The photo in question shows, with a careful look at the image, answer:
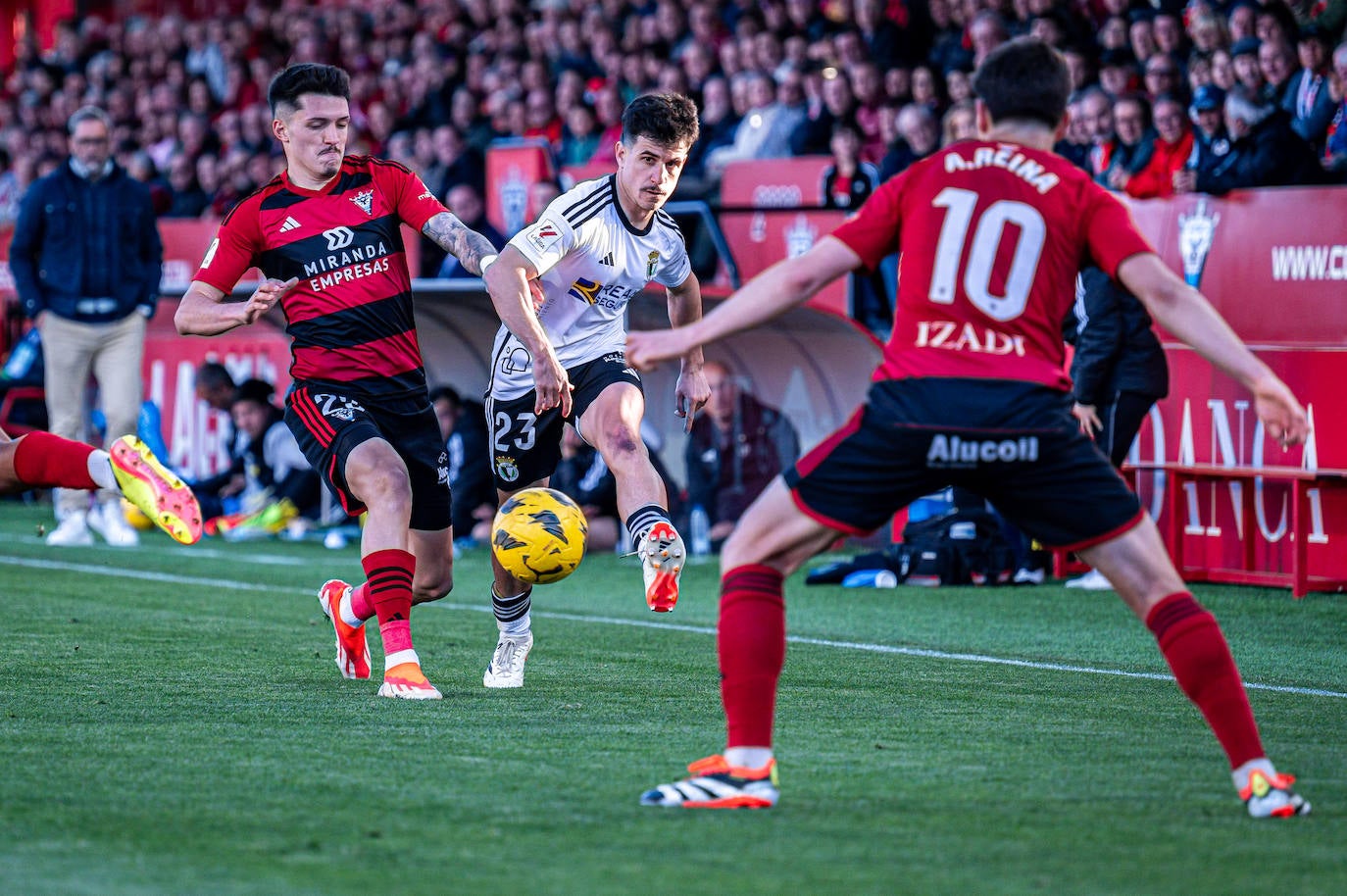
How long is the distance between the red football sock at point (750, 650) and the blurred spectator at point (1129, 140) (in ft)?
26.5

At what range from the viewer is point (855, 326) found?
1284cm

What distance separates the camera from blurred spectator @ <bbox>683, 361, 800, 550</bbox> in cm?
1368

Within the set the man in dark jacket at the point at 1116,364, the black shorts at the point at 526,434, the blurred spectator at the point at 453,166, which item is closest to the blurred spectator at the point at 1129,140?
the man in dark jacket at the point at 1116,364

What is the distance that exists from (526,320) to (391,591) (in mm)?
1089

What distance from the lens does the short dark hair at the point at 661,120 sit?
6973mm

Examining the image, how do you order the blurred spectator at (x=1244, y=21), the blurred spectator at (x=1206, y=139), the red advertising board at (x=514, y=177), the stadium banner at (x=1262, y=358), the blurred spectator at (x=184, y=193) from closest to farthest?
the stadium banner at (x=1262, y=358), the blurred spectator at (x=1206, y=139), the blurred spectator at (x=1244, y=21), the red advertising board at (x=514, y=177), the blurred spectator at (x=184, y=193)

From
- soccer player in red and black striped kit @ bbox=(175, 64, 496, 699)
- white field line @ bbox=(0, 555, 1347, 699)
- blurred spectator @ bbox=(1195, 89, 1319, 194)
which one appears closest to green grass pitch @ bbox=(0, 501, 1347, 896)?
white field line @ bbox=(0, 555, 1347, 699)

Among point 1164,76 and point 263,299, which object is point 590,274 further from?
point 1164,76

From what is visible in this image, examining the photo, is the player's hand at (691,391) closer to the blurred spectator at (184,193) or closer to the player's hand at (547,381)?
the player's hand at (547,381)

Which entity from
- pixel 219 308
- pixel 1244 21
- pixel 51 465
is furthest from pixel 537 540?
pixel 1244 21

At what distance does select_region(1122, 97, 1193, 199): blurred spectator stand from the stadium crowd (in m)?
0.01

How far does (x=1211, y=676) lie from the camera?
15.4ft

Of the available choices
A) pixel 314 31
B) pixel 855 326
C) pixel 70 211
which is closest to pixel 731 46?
pixel 855 326

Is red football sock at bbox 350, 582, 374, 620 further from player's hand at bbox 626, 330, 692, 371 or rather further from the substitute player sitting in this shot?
player's hand at bbox 626, 330, 692, 371
